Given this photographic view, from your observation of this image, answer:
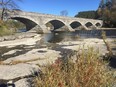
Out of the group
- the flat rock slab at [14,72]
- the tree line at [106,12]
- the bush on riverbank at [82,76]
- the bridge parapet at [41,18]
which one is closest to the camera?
the bush on riverbank at [82,76]

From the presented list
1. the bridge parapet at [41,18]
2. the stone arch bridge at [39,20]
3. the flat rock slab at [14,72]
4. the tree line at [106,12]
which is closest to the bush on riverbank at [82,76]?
the flat rock slab at [14,72]

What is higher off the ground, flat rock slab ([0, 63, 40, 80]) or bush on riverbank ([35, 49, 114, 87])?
bush on riverbank ([35, 49, 114, 87])

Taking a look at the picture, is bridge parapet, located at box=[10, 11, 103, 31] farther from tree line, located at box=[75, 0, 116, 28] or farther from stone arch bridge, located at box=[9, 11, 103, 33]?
tree line, located at box=[75, 0, 116, 28]

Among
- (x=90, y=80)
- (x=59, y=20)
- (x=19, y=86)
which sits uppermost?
(x=59, y=20)

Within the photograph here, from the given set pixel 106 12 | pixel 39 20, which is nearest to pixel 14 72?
pixel 39 20

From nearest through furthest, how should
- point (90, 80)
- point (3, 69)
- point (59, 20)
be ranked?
point (90, 80), point (3, 69), point (59, 20)

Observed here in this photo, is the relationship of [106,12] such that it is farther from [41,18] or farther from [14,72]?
[14,72]

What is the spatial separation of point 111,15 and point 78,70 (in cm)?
8450

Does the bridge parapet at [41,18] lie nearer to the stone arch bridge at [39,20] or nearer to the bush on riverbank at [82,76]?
the stone arch bridge at [39,20]

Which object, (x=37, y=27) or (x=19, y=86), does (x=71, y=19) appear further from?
(x=19, y=86)

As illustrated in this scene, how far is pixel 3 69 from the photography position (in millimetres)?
11539

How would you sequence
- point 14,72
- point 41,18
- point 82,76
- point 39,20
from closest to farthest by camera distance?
point 82,76 < point 14,72 < point 39,20 < point 41,18

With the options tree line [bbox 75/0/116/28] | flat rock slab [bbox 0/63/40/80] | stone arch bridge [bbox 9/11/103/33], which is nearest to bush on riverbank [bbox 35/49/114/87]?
flat rock slab [bbox 0/63/40/80]

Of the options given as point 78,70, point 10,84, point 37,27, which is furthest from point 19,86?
point 37,27
